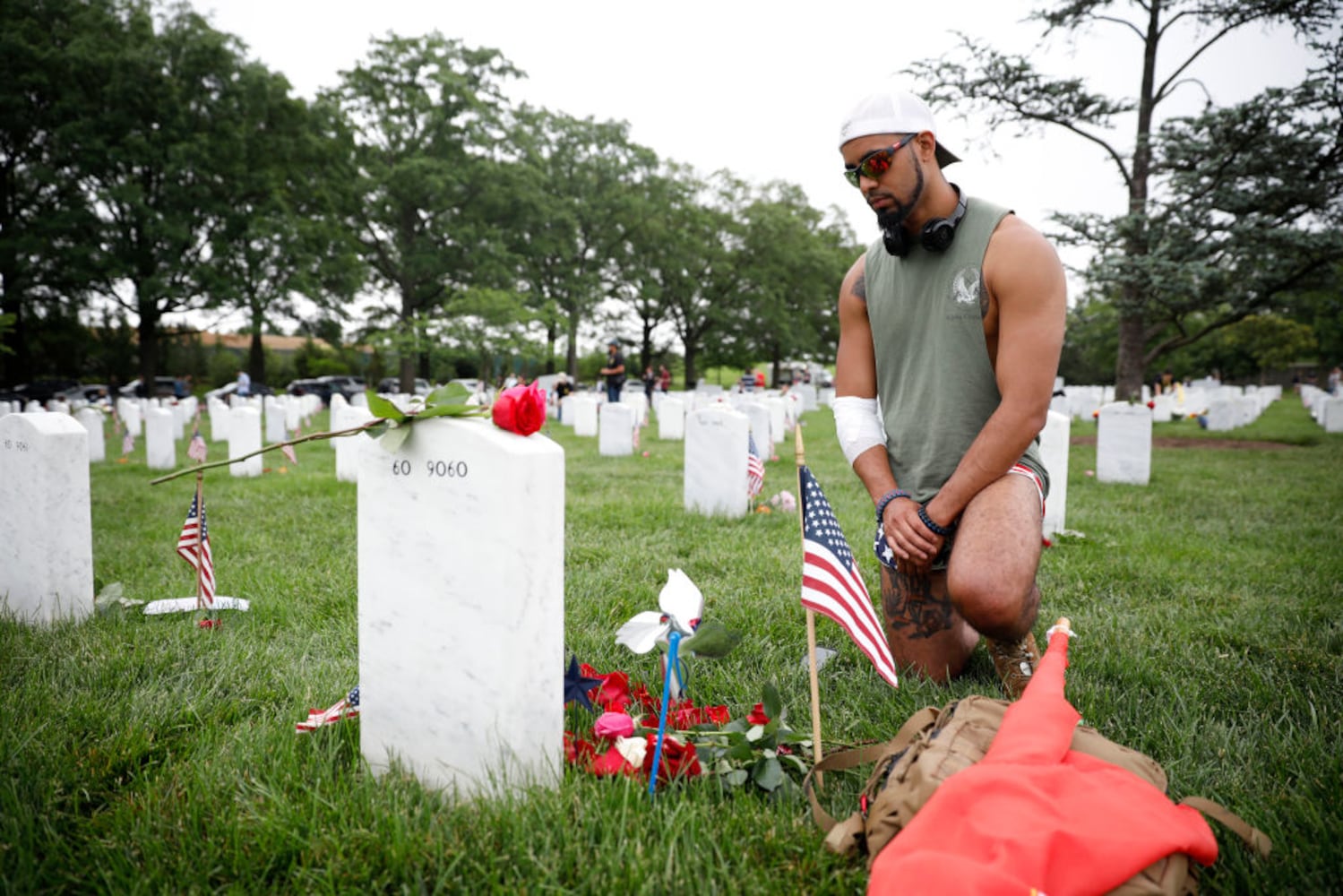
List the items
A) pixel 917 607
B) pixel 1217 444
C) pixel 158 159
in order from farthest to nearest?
pixel 158 159
pixel 1217 444
pixel 917 607

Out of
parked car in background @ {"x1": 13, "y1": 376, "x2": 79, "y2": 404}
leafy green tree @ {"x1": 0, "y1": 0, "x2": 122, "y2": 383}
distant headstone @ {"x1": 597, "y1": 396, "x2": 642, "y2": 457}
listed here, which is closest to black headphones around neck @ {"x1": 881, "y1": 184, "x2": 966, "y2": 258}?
distant headstone @ {"x1": 597, "y1": 396, "x2": 642, "y2": 457}

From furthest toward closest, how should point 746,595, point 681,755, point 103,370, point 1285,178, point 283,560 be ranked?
point 103,370, point 1285,178, point 283,560, point 746,595, point 681,755

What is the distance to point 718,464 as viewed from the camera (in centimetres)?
622

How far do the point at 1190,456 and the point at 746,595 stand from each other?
10.2 meters

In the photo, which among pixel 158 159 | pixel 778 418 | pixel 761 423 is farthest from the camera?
pixel 158 159

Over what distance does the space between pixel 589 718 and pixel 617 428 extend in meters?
8.85

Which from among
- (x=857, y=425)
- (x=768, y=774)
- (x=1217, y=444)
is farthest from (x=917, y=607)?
(x=1217, y=444)

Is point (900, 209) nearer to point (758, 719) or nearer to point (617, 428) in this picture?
point (758, 719)

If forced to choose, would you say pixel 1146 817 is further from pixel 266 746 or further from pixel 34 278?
pixel 34 278

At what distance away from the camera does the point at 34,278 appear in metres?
24.5

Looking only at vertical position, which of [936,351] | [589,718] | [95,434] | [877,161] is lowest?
[589,718]

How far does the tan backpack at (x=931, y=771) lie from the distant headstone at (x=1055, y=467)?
12.7 ft

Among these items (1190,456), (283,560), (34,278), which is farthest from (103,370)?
(1190,456)

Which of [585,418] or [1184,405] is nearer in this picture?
[585,418]
